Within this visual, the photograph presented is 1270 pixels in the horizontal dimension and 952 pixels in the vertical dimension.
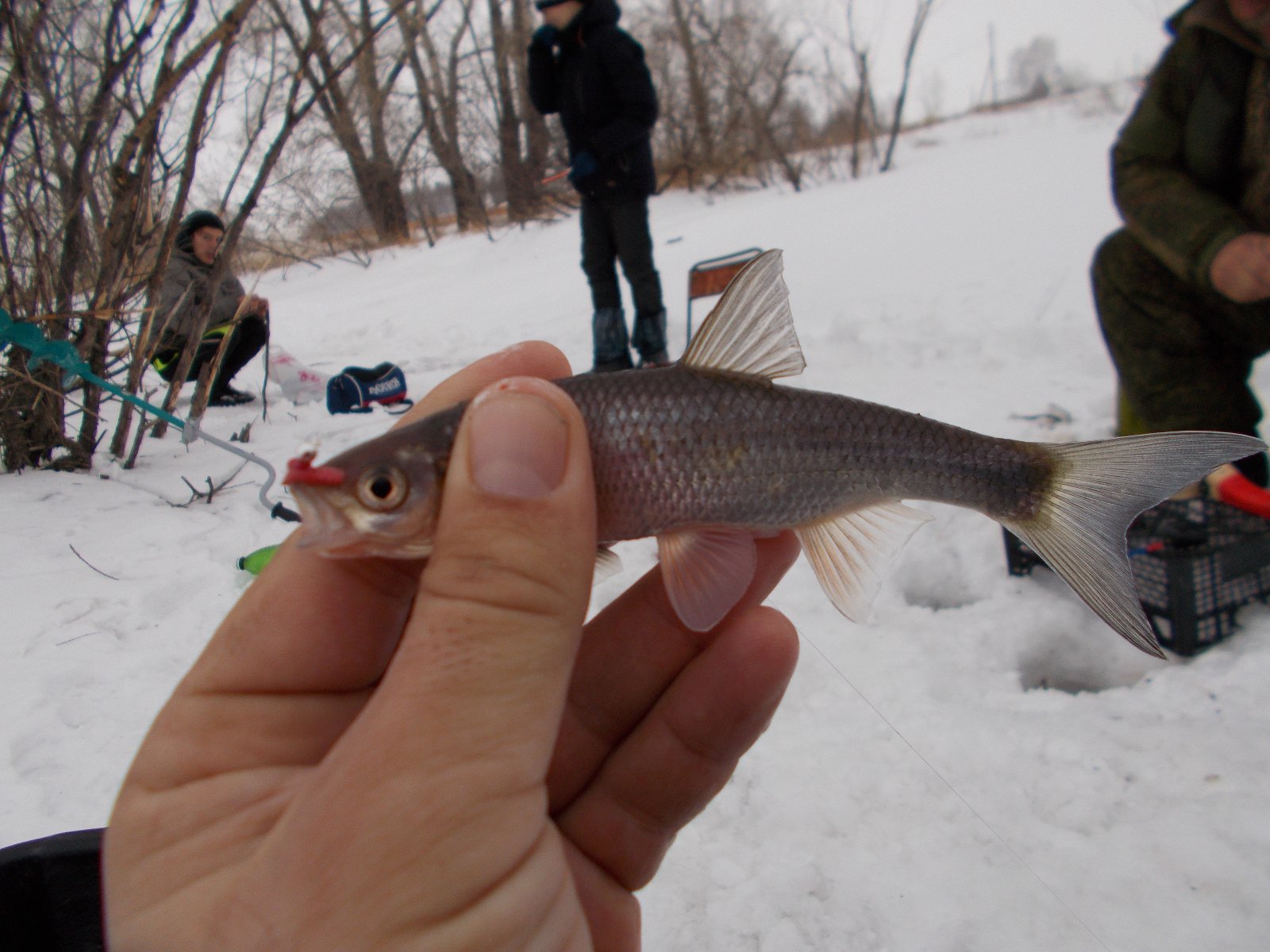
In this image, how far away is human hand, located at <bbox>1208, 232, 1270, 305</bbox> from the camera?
272 centimetres

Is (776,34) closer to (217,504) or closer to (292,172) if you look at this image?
(292,172)

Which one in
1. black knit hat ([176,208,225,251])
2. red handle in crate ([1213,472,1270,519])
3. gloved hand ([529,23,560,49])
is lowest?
red handle in crate ([1213,472,1270,519])

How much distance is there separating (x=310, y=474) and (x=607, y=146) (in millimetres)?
4843

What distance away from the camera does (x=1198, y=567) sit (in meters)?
2.48

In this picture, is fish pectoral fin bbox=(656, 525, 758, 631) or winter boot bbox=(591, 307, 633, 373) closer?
fish pectoral fin bbox=(656, 525, 758, 631)

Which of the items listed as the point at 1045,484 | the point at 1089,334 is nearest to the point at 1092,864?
the point at 1045,484

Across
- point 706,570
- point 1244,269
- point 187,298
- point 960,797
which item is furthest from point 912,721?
point 187,298

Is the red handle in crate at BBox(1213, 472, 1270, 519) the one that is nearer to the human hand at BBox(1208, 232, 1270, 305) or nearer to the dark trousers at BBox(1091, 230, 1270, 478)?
the dark trousers at BBox(1091, 230, 1270, 478)

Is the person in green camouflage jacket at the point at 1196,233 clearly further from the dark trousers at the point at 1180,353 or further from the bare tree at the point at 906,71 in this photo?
the bare tree at the point at 906,71

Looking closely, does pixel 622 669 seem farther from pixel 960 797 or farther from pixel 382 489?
pixel 960 797

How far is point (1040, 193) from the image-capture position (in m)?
8.66

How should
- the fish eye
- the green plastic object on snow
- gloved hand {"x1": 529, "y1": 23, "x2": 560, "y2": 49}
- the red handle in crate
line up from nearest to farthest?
the fish eye, the red handle in crate, the green plastic object on snow, gloved hand {"x1": 529, "y1": 23, "x2": 560, "y2": 49}

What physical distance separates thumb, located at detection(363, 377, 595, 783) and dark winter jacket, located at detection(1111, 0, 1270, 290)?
3128 millimetres

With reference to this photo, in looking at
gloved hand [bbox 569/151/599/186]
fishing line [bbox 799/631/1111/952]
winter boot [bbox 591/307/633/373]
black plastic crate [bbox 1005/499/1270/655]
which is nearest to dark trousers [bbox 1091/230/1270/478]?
black plastic crate [bbox 1005/499/1270/655]
